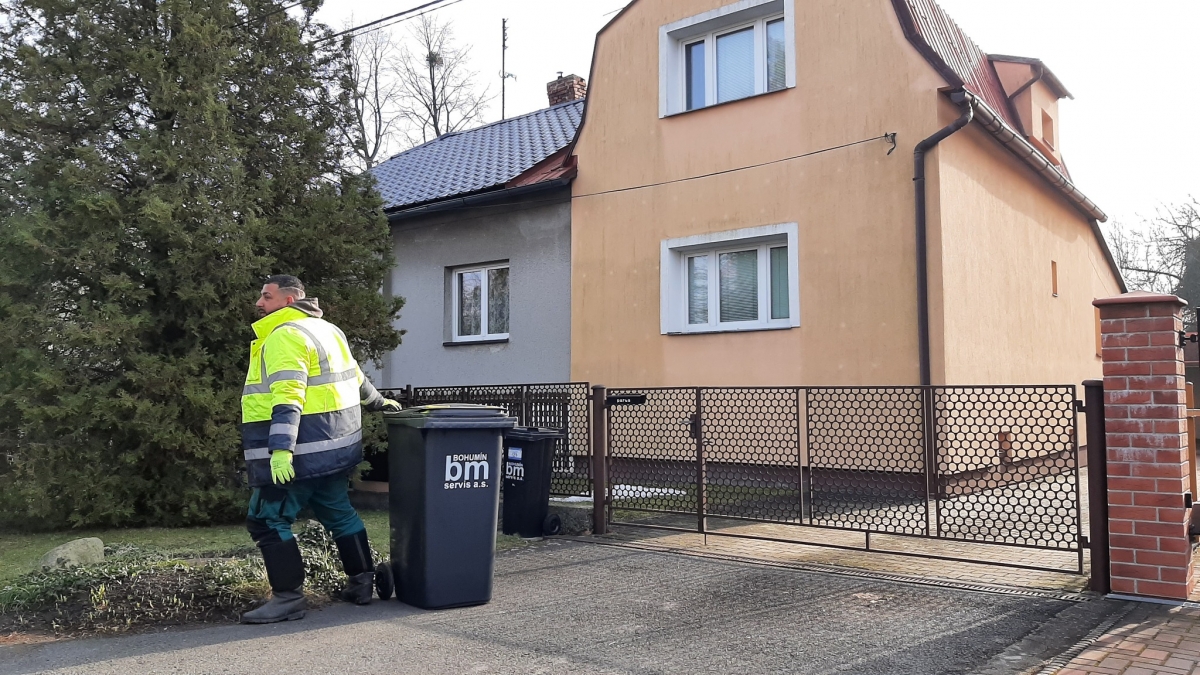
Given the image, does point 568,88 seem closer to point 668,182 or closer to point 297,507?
point 668,182

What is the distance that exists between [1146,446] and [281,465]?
4.77 metres

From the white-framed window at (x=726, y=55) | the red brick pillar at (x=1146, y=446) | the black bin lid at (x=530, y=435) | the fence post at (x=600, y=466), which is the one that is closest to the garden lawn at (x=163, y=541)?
the fence post at (x=600, y=466)

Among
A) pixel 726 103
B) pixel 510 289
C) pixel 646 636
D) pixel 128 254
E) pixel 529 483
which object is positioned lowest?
pixel 646 636

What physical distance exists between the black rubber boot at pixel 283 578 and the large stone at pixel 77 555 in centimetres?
130

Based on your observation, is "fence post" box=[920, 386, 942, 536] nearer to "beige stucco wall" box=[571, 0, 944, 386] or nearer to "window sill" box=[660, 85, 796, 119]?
"beige stucco wall" box=[571, 0, 944, 386]

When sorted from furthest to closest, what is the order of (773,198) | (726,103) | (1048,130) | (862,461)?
(1048,130) < (726,103) < (773,198) < (862,461)

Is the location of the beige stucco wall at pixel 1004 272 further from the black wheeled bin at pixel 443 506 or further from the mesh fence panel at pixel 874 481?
the black wheeled bin at pixel 443 506

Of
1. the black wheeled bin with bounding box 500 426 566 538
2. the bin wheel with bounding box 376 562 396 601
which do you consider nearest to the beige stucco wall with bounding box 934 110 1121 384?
the black wheeled bin with bounding box 500 426 566 538

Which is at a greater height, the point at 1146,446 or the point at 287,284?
the point at 287,284

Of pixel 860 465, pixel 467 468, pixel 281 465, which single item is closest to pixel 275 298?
pixel 281 465

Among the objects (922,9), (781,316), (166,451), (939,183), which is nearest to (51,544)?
(166,451)

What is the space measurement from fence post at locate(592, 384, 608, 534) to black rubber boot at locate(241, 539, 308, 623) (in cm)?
312

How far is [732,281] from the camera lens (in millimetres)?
10484

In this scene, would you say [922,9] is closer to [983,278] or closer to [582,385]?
[983,278]
